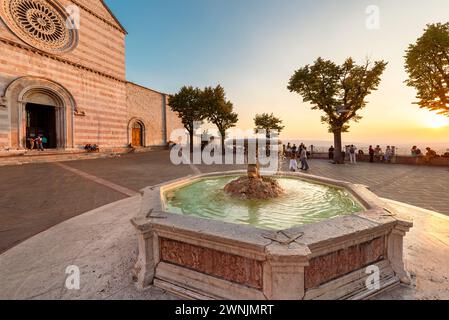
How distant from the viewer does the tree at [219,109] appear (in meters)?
26.0

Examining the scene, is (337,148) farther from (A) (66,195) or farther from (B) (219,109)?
(A) (66,195)

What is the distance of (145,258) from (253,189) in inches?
108

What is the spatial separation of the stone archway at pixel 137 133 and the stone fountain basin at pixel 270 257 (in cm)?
2533

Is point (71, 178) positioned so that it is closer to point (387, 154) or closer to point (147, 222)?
point (147, 222)

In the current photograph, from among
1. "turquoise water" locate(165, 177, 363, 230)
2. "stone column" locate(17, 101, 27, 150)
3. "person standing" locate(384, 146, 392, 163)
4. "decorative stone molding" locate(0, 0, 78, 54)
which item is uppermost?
"decorative stone molding" locate(0, 0, 78, 54)

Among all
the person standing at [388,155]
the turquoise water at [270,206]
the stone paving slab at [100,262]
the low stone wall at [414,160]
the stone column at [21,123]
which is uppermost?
the stone column at [21,123]

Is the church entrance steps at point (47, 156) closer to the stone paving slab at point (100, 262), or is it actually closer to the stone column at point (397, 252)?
the stone paving slab at point (100, 262)

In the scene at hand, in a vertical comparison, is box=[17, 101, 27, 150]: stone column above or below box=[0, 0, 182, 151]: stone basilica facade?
below

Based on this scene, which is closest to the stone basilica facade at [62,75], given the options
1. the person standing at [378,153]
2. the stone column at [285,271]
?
the stone column at [285,271]

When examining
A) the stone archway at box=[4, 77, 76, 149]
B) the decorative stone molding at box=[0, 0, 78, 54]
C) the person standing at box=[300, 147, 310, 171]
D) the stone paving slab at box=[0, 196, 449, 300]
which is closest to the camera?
the stone paving slab at box=[0, 196, 449, 300]

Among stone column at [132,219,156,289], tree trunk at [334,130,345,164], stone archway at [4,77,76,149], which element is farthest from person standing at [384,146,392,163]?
stone archway at [4,77,76,149]

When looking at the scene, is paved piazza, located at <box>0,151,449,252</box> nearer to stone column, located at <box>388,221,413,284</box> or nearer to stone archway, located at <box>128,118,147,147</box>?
stone column, located at <box>388,221,413,284</box>

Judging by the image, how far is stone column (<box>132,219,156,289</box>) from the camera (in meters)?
2.52

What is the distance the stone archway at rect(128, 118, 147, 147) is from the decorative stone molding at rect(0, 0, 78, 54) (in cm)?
973
